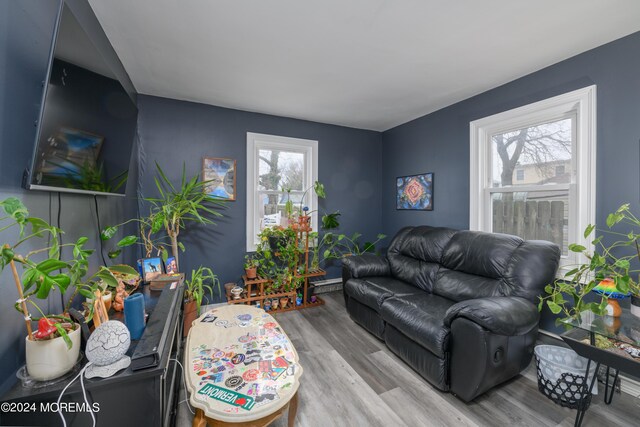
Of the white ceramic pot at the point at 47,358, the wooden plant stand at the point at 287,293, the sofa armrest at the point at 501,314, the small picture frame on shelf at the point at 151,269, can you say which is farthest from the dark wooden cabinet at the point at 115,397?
the wooden plant stand at the point at 287,293

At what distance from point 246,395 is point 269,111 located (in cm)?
309

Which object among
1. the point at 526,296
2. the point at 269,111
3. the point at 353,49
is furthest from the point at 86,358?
the point at 269,111

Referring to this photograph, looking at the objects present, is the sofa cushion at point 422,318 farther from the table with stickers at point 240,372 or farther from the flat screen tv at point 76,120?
the flat screen tv at point 76,120

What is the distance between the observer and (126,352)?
1.09 metres

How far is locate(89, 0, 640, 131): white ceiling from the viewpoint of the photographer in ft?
5.22

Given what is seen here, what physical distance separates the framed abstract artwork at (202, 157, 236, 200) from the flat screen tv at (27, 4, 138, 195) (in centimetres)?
151

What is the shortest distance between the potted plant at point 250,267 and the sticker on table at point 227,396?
6.07 feet

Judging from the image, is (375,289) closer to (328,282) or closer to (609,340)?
(328,282)

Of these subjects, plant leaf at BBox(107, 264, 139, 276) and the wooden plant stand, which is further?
the wooden plant stand

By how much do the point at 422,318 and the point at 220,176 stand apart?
107 inches

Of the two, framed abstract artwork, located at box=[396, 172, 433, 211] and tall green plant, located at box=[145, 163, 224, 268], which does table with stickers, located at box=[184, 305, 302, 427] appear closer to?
tall green plant, located at box=[145, 163, 224, 268]

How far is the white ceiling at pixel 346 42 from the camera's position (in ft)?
5.22

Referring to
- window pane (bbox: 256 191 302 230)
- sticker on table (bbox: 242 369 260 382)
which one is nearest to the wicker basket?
sticker on table (bbox: 242 369 260 382)

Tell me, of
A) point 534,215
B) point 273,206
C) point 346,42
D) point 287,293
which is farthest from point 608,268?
point 273,206
